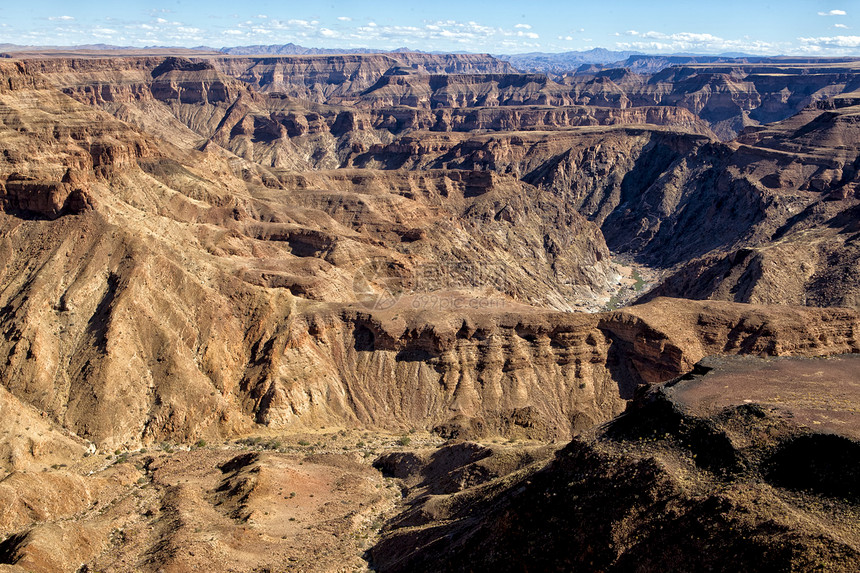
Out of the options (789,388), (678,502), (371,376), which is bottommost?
(371,376)

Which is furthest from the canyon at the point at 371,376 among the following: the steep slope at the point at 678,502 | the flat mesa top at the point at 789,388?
the flat mesa top at the point at 789,388

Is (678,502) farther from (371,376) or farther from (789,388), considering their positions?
(371,376)

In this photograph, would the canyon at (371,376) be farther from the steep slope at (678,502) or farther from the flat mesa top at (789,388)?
the flat mesa top at (789,388)

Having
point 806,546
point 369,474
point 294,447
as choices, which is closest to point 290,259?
point 294,447

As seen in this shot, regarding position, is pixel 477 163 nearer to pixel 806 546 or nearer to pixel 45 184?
pixel 45 184

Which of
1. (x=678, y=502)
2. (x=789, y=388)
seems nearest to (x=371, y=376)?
(x=789, y=388)
